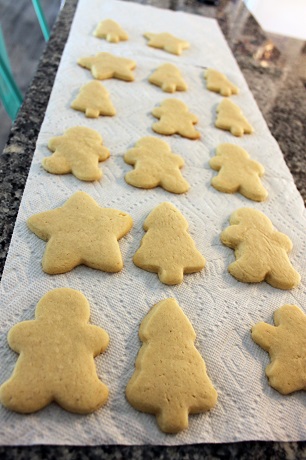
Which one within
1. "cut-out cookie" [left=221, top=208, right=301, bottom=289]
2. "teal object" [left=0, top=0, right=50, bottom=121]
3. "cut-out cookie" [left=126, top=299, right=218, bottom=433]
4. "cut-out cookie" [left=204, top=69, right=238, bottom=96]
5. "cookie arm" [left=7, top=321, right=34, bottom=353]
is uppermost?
"cut-out cookie" [left=204, top=69, right=238, bottom=96]

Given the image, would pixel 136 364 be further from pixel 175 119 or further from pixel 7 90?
pixel 7 90

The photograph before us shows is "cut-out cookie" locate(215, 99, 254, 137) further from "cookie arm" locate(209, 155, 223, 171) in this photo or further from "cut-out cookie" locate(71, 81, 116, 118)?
"cut-out cookie" locate(71, 81, 116, 118)

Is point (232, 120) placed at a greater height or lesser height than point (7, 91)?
greater

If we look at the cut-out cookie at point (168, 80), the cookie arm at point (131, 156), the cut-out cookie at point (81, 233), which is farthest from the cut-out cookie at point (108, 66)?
the cut-out cookie at point (81, 233)

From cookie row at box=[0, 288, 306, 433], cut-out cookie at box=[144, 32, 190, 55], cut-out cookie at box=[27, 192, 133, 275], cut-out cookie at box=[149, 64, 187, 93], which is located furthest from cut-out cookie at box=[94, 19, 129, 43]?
cookie row at box=[0, 288, 306, 433]

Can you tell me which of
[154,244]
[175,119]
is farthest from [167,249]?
[175,119]

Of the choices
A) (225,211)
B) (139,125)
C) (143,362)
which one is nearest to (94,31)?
(139,125)
